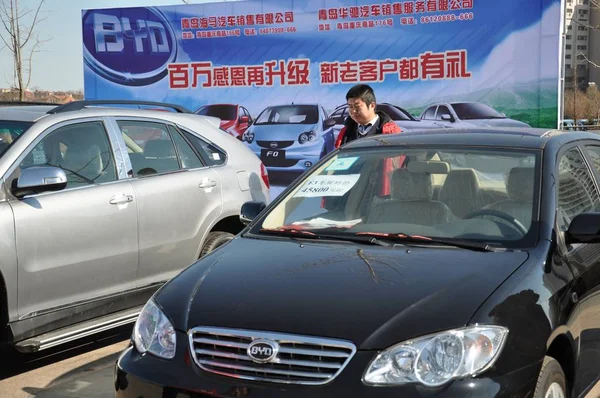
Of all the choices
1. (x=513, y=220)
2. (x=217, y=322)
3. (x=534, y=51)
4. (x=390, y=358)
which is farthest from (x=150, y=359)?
(x=534, y=51)

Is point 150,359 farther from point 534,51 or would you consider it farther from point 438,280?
point 534,51

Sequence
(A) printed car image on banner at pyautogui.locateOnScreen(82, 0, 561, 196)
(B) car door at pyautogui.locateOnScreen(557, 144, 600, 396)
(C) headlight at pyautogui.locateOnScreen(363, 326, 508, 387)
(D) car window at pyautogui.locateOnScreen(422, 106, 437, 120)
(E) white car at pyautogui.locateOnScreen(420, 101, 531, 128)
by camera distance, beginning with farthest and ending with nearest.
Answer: (D) car window at pyautogui.locateOnScreen(422, 106, 437, 120), (E) white car at pyautogui.locateOnScreen(420, 101, 531, 128), (A) printed car image on banner at pyautogui.locateOnScreen(82, 0, 561, 196), (B) car door at pyautogui.locateOnScreen(557, 144, 600, 396), (C) headlight at pyautogui.locateOnScreen(363, 326, 508, 387)

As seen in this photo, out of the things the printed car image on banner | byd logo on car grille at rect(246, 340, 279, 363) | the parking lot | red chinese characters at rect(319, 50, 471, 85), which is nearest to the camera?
byd logo on car grille at rect(246, 340, 279, 363)

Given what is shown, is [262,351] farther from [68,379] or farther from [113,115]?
[113,115]

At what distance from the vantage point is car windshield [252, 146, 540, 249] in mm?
3887

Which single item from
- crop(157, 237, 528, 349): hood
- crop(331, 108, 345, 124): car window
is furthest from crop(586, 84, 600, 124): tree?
crop(157, 237, 528, 349): hood

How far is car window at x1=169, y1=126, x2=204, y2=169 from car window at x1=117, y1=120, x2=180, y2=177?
0.05m

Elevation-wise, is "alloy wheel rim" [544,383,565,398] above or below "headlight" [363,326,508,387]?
below

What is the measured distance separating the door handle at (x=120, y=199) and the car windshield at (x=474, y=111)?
698cm

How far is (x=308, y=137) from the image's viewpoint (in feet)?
40.1

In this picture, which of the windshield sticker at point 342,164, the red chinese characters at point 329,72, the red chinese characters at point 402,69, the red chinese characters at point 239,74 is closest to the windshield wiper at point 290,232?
the windshield sticker at point 342,164

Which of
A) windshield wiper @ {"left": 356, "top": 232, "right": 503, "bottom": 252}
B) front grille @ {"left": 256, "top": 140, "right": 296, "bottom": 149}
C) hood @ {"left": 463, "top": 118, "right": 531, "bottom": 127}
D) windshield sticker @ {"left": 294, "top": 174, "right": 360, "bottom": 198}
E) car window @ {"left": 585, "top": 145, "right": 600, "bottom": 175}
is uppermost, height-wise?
car window @ {"left": 585, "top": 145, "right": 600, "bottom": 175}

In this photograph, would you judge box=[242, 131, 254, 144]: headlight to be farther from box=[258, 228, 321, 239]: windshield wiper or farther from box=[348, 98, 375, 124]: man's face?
box=[258, 228, 321, 239]: windshield wiper

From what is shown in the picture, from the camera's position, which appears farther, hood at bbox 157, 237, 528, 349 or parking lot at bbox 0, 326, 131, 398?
parking lot at bbox 0, 326, 131, 398
